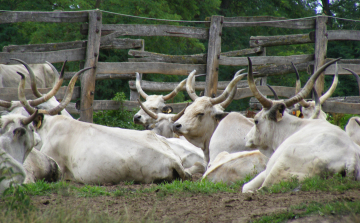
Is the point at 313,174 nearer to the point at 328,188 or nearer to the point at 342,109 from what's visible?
the point at 328,188

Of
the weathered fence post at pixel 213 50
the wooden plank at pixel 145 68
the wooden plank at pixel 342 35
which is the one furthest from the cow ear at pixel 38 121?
the wooden plank at pixel 342 35

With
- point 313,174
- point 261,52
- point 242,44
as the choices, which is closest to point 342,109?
point 261,52

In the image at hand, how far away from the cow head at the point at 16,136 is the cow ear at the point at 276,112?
3051mm

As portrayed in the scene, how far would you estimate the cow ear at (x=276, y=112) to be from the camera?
5.96 metres

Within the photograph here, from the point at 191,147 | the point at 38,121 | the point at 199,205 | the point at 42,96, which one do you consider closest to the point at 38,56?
the point at 42,96

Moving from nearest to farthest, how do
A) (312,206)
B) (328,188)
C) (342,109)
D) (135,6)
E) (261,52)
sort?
(312,206) → (328,188) → (342,109) → (261,52) → (135,6)

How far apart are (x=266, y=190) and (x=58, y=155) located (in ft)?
10.8

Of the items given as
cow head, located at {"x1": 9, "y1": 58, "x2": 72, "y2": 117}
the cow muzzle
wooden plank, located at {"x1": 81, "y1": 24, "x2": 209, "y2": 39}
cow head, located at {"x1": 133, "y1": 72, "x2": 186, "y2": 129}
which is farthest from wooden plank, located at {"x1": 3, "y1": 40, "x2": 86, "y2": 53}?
the cow muzzle

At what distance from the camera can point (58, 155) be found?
652 centimetres

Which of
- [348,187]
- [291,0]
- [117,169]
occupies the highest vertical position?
[291,0]

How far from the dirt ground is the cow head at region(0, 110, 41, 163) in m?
0.79

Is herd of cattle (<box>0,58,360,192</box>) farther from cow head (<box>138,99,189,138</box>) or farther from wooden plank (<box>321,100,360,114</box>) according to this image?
wooden plank (<box>321,100,360,114</box>)

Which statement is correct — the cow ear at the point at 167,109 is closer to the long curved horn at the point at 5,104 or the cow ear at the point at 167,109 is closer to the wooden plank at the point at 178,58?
the wooden plank at the point at 178,58

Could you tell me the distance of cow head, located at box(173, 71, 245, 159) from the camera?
759cm
